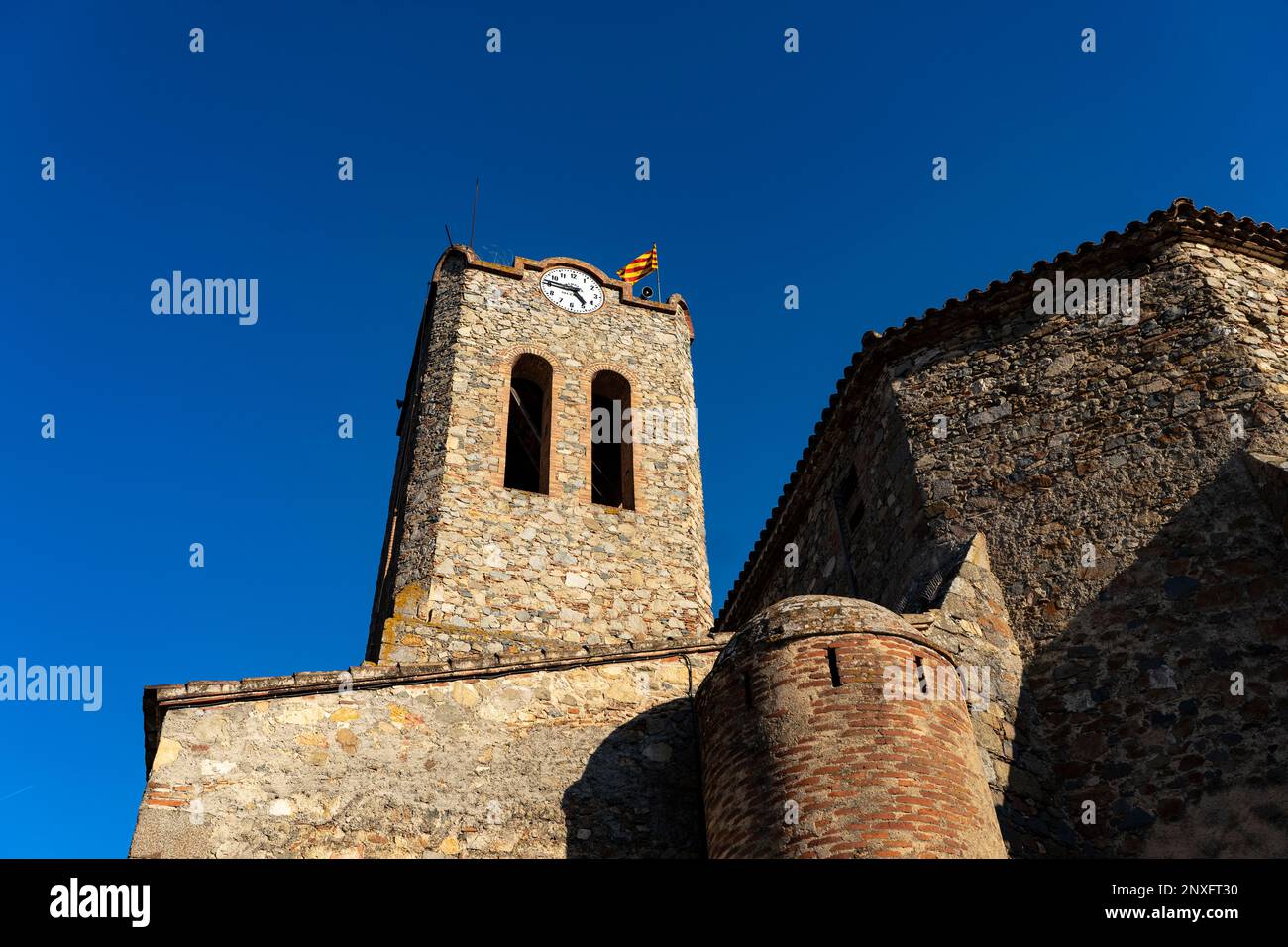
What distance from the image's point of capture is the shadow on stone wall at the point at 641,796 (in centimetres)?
820

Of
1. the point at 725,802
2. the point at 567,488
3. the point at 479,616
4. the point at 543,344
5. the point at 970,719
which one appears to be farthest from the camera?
the point at 543,344

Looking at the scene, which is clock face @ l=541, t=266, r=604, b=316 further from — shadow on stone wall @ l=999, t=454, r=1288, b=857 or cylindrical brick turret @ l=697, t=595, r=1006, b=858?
shadow on stone wall @ l=999, t=454, r=1288, b=857

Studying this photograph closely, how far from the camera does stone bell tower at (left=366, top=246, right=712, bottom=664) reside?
13258 mm

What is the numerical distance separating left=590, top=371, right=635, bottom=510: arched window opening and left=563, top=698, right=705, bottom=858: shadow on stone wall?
22.9 ft

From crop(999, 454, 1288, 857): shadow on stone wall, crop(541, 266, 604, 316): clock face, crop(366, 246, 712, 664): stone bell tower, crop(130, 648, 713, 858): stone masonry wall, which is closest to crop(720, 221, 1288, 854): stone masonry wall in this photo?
crop(999, 454, 1288, 857): shadow on stone wall

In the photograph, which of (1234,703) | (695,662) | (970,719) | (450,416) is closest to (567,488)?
(450,416)

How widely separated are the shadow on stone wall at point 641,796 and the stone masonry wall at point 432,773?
11mm

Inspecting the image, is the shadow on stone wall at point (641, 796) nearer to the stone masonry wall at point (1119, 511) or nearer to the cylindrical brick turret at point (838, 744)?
the cylindrical brick turret at point (838, 744)

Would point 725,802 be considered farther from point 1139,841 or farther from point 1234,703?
point 1234,703

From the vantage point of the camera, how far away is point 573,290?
59.5ft
